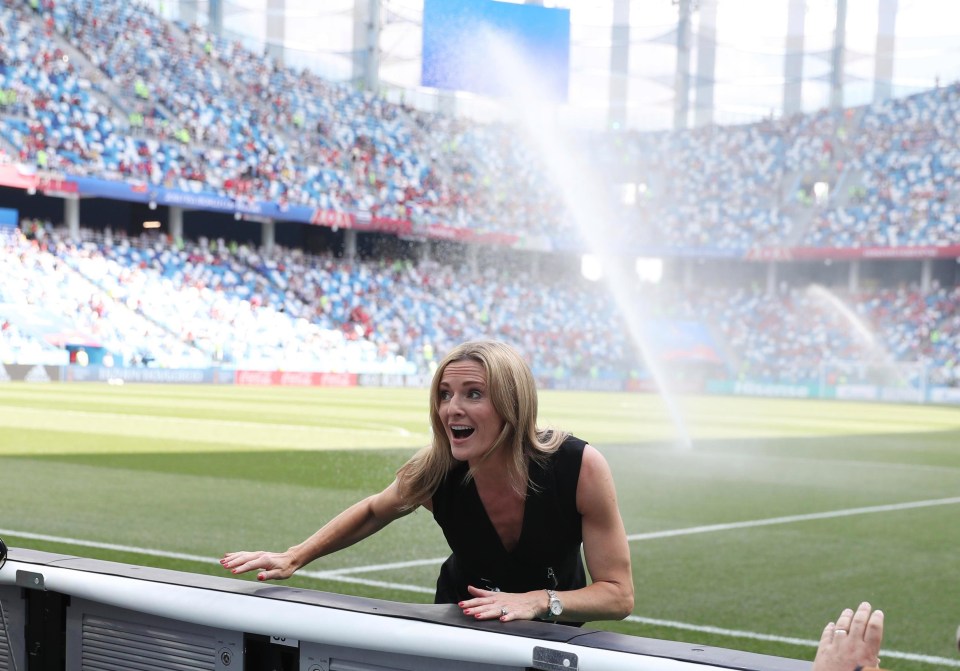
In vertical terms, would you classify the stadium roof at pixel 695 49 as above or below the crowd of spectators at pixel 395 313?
above

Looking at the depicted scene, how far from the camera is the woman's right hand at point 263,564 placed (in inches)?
153

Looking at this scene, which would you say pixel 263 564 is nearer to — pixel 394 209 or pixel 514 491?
pixel 514 491

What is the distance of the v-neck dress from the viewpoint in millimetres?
3727

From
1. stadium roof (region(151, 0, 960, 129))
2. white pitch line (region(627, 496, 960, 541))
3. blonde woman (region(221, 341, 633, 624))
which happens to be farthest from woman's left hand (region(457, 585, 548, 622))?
stadium roof (region(151, 0, 960, 129))

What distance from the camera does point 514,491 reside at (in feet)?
12.4

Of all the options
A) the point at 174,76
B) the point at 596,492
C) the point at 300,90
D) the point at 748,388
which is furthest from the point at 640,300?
the point at 596,492

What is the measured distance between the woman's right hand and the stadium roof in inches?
2633

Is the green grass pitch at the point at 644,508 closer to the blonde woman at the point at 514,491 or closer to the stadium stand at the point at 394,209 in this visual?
the blonde woman at the point at 514,491

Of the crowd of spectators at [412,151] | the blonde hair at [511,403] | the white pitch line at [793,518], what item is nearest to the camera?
the blonde hair at [511,403]

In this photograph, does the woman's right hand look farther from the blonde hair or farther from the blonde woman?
the blonde hair

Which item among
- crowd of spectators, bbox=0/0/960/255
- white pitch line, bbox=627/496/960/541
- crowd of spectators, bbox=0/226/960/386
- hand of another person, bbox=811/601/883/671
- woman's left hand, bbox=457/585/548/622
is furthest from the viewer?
crowd of spectators, bbox=0/0/960/255

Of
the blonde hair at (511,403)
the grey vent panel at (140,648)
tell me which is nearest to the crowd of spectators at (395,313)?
the grey vent panel at (140,648)

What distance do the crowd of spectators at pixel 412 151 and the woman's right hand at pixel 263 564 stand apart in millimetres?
41693

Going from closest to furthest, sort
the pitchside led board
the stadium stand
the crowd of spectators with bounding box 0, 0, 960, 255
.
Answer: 1. the stadium stand
2. the pitchside led board
3. the crowd of spectators with bounding box 0, 0, 960, 255
